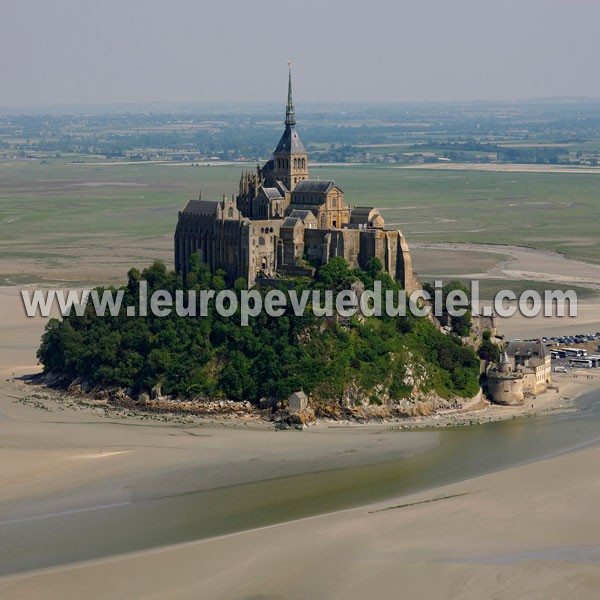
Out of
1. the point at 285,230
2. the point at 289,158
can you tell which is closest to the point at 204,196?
the point at 289,158

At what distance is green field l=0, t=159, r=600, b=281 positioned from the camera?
4176 inches

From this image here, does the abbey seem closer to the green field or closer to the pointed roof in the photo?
the pointed roof

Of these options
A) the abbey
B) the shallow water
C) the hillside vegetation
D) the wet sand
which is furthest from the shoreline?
the abbey

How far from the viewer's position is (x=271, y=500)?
43406 mm

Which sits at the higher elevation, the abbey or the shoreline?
the abbey

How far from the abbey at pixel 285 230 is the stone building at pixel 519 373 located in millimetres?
5570

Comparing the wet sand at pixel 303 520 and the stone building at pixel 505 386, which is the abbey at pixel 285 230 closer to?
the stone building at pixel 505 386

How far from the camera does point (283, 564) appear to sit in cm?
3700

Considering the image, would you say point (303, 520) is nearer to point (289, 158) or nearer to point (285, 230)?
point (285, 230)

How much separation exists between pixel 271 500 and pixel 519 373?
1806 cm

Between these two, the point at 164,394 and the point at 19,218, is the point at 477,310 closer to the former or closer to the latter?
the point at 164,394

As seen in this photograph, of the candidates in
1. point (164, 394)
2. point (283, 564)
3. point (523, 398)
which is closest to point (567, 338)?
point (523, 398)

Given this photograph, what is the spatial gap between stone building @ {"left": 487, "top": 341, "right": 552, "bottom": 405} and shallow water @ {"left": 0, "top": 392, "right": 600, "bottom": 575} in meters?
3.21

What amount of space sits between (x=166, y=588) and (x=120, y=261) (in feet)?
215
